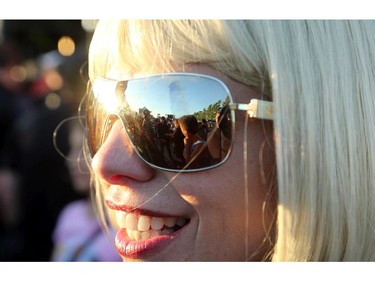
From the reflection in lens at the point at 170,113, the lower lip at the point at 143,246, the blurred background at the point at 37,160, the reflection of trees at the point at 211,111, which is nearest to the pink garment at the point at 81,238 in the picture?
the blurred background at the point at 37,160

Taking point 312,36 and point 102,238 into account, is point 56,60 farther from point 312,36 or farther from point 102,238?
point 312,36

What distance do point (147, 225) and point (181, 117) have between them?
1.06ft

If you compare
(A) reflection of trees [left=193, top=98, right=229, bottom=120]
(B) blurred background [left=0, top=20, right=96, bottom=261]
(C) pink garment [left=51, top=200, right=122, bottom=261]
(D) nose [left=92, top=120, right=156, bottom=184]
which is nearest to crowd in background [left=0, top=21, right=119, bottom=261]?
(B) blurred background [left=0, top=20, right=96, bottom=261]

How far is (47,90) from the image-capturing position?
478cm

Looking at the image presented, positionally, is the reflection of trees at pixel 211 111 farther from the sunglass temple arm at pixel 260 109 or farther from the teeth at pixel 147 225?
the teeth at pixel 147 225

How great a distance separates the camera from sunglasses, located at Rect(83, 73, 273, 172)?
1.30 meters

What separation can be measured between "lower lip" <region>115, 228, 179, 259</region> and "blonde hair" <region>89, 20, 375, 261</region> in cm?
30

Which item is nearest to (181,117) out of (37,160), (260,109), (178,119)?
(178,119)

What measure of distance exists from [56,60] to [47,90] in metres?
0.30

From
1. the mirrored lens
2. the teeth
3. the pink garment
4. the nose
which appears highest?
the mirrored lens

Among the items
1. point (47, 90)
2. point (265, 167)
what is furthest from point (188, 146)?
point (47, 90)

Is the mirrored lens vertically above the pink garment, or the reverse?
the mirrored lens

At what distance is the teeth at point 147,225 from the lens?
1405 mm

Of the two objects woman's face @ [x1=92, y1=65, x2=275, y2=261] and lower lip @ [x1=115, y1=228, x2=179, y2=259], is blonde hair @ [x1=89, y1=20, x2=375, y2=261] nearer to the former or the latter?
woman's face @ [x1=92, y1=65, x2=275, y2=261]
